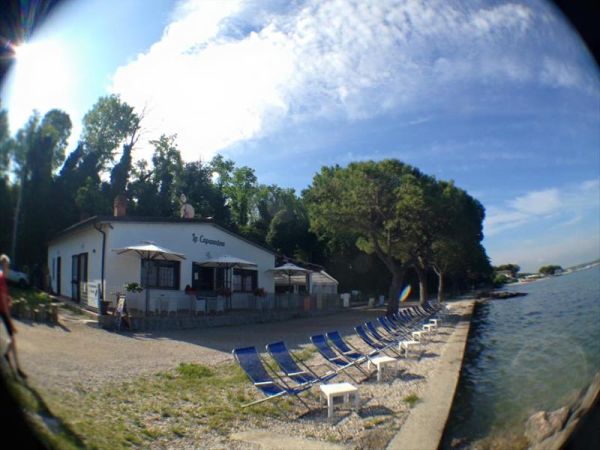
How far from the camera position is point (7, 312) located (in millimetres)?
1591

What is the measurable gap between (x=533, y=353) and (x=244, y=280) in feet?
8.43

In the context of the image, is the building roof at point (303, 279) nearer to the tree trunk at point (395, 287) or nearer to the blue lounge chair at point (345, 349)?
the tree trunk at point (395, 287)

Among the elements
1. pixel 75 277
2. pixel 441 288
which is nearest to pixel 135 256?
pixel 75 277

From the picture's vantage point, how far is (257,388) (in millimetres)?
5766

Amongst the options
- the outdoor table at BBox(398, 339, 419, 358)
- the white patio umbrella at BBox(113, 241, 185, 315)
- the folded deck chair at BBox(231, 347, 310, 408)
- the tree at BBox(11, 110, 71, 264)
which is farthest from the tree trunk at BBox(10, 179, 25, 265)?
the outdoor table at BBox(398, 339, 419, 358)

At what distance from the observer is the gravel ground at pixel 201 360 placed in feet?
5.68

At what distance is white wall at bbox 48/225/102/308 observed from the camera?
2.17 metres

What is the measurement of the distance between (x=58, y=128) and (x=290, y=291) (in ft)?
9.16

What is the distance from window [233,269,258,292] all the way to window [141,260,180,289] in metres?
0.48

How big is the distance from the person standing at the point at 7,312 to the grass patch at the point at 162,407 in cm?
21

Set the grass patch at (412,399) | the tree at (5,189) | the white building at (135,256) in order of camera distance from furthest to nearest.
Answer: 1. the grass patch at (412,399)
2. the white building at (135,256)
3. the tree at (5,189)

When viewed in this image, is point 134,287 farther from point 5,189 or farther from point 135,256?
point 5,189

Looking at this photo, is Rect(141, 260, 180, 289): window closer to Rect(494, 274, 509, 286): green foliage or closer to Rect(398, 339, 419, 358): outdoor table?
Rect(494, 274, 509, 286): green foliage

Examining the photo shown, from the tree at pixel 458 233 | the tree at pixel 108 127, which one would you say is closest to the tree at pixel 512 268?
the tree at pixel 458 233
